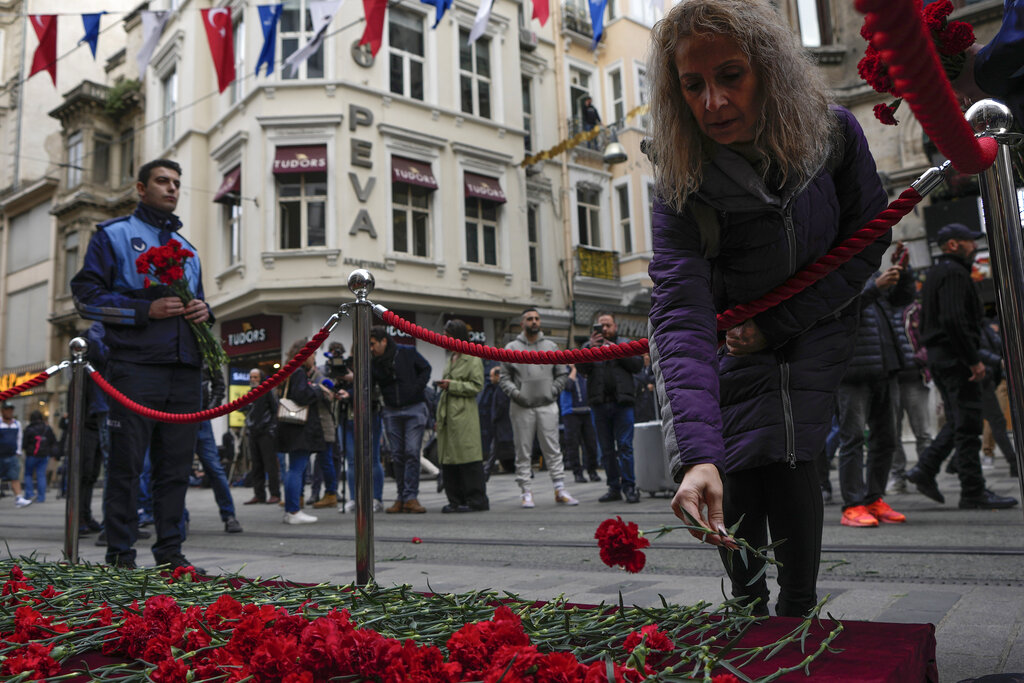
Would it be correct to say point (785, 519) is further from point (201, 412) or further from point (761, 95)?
point (201, 412)

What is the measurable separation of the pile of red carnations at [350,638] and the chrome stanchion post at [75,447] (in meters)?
2.02

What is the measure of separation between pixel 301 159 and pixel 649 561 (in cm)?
1733

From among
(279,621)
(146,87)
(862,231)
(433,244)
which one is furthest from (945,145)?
(146,87)

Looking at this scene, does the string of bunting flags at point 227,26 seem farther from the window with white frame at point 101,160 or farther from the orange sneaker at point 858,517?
the window with white frame at point 101,160

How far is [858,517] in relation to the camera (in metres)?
5.66

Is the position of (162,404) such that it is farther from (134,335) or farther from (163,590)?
(163,590)

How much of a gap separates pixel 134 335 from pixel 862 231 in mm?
3698

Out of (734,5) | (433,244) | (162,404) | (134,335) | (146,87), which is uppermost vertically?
(146,87)

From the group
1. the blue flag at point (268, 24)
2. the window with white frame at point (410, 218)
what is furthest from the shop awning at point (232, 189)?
the blue flag at point (268, 24)

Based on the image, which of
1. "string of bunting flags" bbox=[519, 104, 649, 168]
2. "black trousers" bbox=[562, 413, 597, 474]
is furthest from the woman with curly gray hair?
"string of bunting flags" bbox=[519, 104, 649, 168]

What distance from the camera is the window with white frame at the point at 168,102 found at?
24064mm

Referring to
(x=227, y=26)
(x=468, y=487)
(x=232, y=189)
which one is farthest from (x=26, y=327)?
(x=468, y=487)

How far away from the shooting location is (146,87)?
26.7 meters

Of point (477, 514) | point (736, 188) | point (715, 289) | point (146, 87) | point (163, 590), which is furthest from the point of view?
point (146, 87)
